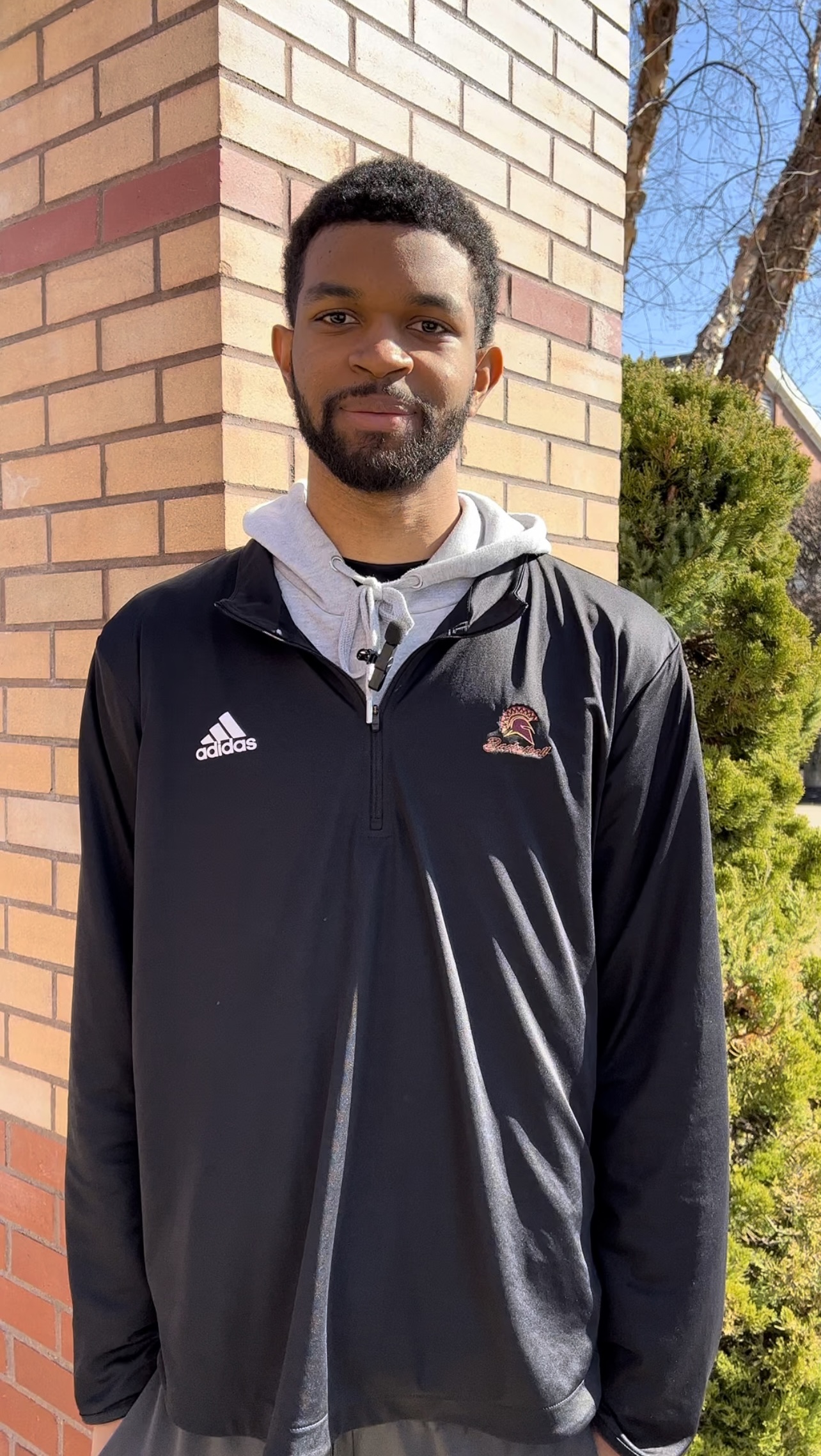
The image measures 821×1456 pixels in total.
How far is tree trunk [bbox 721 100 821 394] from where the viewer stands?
675 cm

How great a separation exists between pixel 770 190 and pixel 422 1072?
7.22 meters

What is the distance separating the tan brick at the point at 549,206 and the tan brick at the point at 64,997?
1.80 meters

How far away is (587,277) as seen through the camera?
8.42 ft

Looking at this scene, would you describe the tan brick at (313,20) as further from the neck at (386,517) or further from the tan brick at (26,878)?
the tan brick at (26,878)

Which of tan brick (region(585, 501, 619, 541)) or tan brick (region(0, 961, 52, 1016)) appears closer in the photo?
tan brick (region(0, 961, 52, 1016))

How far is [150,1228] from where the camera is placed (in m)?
1.45

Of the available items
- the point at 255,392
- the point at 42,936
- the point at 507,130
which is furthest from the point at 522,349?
the point at 42,936

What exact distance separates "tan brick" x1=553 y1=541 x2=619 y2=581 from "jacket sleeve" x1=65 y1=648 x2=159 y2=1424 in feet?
4.10

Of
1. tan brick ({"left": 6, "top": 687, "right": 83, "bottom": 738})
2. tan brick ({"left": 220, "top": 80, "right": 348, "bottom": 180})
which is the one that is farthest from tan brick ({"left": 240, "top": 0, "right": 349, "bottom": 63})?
tan brick ({"left": 6, "top": 687, "right": 83, "bottom": 738})

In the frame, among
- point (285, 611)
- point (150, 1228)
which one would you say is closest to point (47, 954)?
point (150, 1228)

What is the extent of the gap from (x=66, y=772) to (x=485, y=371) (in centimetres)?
107

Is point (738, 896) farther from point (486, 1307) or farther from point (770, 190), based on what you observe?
point (770, 190)

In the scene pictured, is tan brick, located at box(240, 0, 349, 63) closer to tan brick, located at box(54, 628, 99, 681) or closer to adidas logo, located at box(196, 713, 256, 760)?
tan brick, located at box(54, 628, 99, 681)

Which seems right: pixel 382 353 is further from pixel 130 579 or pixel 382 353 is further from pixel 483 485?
pixel 483 485
